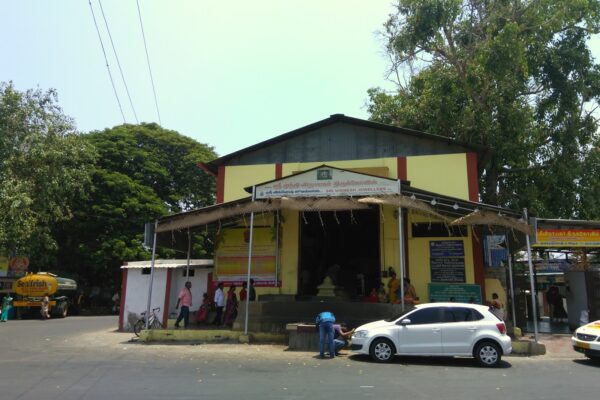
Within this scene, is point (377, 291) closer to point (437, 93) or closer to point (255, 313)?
point (255, 313)

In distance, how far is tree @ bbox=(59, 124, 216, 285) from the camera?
107 ft

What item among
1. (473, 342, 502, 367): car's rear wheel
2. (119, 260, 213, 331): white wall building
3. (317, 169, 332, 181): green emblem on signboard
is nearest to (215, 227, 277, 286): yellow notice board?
(119, 260, 213, 331): white wall building

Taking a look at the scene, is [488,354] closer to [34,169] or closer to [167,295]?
[167,295]

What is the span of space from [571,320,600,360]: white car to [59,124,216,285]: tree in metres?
24.8

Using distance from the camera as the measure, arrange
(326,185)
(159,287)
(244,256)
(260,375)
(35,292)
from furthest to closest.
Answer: (35,292), (159,287), (244,256), (326,185), (260,375)

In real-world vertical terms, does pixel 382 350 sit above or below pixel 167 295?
below

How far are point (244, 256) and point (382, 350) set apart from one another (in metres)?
8.01

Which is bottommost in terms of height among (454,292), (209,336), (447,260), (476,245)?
(209,336)

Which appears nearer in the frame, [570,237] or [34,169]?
[570,237]

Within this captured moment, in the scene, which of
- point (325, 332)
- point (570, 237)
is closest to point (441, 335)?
point (325, 332)

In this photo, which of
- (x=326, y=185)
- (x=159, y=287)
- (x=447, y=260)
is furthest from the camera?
(x=159, y=287)

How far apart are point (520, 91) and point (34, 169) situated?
26.8 meters

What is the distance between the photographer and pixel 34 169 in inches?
1110

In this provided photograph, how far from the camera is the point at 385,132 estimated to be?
19.0 metres
